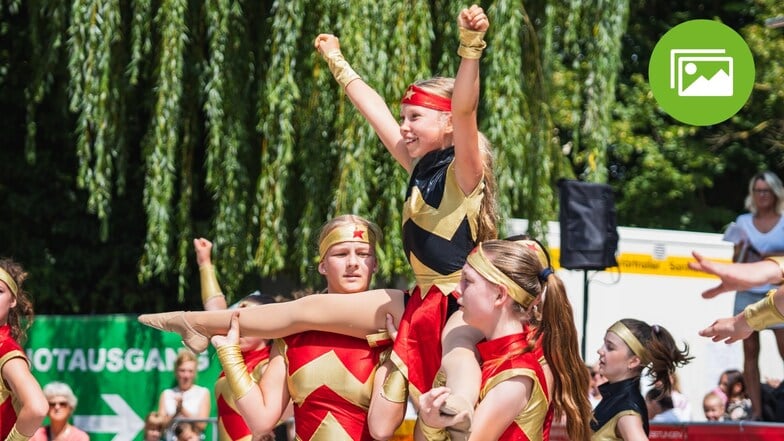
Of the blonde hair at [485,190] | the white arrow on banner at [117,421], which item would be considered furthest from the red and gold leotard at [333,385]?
the white arrow on banner at [117,421]

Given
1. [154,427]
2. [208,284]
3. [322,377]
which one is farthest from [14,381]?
[154,427]

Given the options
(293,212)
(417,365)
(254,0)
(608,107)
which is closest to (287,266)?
(293,212)

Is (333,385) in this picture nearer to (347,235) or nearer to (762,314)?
(347,235)

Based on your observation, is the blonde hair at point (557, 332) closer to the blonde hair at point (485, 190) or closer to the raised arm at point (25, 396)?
the blonde hair at point (485, 190)

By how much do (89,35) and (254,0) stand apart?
147cm

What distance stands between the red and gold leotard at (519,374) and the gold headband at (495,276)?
0.39 ft

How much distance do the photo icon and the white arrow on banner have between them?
528cm

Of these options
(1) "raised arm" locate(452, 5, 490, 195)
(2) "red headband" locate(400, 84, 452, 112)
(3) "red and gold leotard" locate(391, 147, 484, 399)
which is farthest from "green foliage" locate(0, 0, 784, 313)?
(1) "raised arm" locate(452, 5, 490, 195)

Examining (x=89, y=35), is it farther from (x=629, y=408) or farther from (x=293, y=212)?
(x=629, y=408)

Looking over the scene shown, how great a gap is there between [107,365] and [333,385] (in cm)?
499

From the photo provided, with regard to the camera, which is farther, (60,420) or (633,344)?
(60,420)

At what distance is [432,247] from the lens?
4.34m

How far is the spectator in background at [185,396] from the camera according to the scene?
336 inches

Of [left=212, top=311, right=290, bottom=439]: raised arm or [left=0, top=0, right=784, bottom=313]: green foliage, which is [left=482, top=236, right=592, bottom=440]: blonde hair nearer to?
[left=212, top=311, right=290, bottom=439]: raised arm
